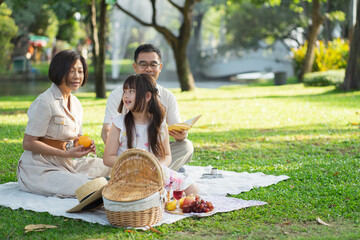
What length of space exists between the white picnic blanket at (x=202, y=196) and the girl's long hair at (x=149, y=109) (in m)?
0.67

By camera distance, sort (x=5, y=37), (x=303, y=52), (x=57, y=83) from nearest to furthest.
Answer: (x=57, y=83) < (x=303, y=52) < (x=5, y=37)

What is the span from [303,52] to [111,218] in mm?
22203

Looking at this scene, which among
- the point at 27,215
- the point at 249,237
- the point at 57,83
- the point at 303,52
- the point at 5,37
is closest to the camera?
the point at 249,237

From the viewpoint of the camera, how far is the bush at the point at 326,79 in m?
18.9

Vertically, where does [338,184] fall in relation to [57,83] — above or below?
below

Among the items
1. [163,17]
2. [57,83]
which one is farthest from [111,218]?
[163,17]

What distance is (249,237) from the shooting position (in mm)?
4090

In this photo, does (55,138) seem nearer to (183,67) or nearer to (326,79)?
(183,67)

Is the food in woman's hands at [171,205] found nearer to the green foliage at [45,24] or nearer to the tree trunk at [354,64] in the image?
the tree trunk at [354,64]

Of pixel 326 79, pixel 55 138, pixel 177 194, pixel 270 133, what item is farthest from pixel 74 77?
pixel 326 79

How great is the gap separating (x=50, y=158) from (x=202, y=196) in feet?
5.25

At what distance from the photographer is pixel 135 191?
442 cm

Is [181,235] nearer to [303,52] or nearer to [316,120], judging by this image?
[316,120]

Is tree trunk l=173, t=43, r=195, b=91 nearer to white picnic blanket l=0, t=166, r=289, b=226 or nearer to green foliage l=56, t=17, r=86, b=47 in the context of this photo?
white picnic blanket l=0, t=166, r=289, b=226
